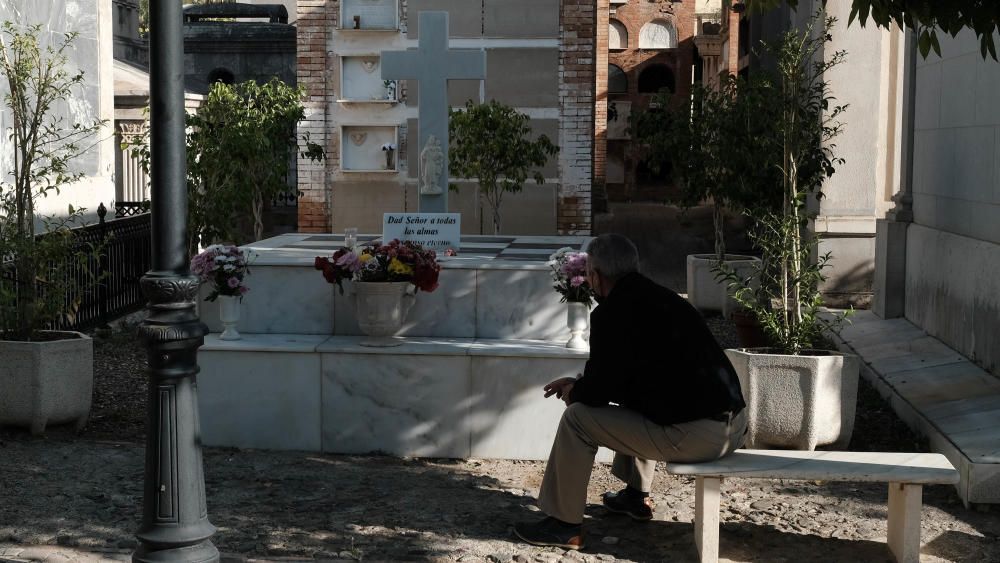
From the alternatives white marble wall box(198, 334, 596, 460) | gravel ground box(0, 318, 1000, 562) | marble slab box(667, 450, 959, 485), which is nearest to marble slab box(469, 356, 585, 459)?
white marble wall box(198, 334, 596, 460)

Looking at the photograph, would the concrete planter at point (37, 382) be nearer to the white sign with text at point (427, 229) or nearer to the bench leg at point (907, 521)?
the white sign with text at point (427, 229)

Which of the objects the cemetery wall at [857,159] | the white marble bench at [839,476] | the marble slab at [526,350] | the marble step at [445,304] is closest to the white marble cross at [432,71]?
the marble step at [445,304]

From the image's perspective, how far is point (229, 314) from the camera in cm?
795

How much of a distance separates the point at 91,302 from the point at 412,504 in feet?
23.7

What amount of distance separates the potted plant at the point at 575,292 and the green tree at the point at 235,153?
251 inches

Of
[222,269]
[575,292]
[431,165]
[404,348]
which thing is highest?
[431,165]

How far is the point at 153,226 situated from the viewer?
4.62 m

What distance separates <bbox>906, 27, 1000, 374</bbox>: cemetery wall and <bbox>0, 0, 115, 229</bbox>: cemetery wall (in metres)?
9.60

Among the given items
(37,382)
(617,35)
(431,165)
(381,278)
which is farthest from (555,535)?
(617,35)

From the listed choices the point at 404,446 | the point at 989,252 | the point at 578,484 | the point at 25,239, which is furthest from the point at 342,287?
the point at 989,252

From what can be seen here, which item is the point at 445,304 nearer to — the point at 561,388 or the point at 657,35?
the point at 561,388

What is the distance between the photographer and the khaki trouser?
18.2 feet

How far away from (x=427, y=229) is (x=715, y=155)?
4.92 meters

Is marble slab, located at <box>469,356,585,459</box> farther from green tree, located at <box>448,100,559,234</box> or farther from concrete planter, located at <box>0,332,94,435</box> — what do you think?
green tree, located at <box>448,100,559,234</box>
